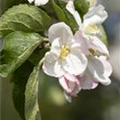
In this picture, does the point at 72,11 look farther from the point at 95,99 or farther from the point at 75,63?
the point at 95,99

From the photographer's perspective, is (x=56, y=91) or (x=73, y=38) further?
(x=56, y=91)

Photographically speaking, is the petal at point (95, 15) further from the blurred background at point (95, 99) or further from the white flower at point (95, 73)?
the blurred background at point (95, 99)

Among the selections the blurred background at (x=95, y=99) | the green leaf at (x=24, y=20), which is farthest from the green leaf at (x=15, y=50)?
the blurred background at (x=95, y=99)

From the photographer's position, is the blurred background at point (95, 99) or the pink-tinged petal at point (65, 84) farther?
the blurred background at point (95, 99)

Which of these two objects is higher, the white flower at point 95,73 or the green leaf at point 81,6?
the green leaf at point 81,6

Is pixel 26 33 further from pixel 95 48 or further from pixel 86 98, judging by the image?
pixel 86 98

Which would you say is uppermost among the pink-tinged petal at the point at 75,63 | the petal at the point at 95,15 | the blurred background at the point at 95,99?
the petal at the point at 95,15

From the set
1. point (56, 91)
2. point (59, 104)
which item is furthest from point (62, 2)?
point (59, 104)

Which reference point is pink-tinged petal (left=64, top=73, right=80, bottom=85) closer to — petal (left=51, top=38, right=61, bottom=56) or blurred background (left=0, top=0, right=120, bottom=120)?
petal (left=51, top=38, right=61, bottom=56)

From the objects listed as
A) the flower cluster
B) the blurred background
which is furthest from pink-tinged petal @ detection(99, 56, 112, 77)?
the blurred background
